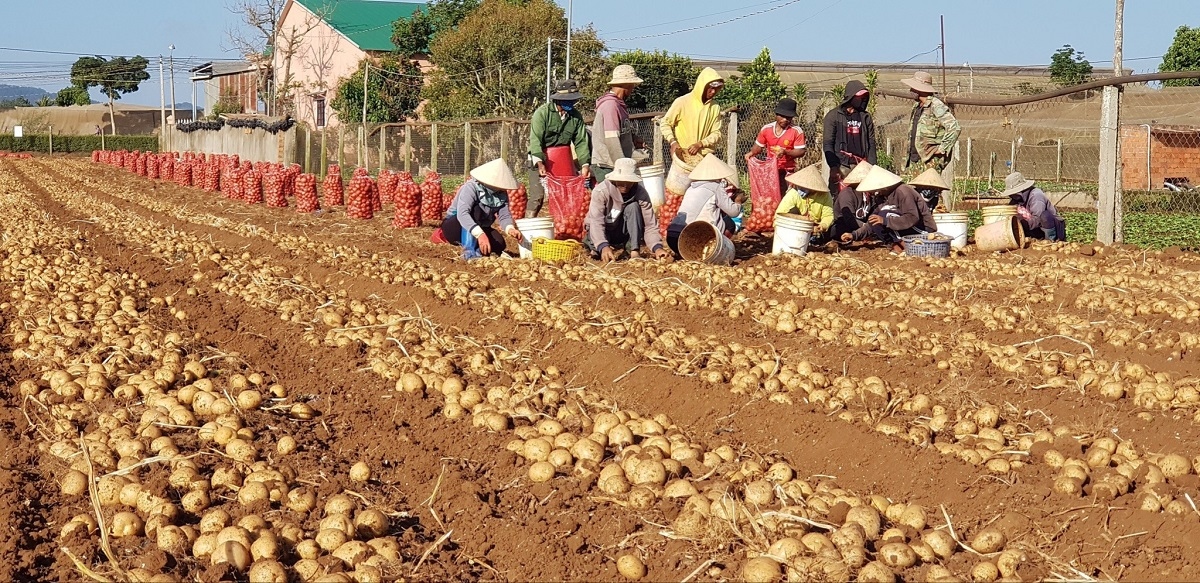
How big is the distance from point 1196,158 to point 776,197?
17.2 metres

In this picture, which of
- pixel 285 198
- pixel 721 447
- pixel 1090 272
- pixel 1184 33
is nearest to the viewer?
pixel 721 447

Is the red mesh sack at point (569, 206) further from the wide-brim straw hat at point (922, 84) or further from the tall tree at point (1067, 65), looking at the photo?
the tall tree at point (1067, 65)

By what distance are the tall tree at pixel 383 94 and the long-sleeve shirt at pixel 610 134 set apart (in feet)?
79.1

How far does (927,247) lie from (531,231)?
10.3 ft

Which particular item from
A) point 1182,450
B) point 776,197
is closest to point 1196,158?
point 776,197

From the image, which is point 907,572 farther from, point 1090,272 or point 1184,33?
point 1184,33

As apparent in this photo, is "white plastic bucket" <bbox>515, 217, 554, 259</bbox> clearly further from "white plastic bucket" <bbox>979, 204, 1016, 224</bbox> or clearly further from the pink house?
the pink house

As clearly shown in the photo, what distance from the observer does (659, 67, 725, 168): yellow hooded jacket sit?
9672mm

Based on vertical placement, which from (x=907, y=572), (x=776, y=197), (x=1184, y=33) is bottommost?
(x=907, y=572)

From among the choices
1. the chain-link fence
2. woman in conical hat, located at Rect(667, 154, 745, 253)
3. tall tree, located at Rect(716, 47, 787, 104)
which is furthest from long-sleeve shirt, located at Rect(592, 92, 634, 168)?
tall tree, located at Rect(716, 47, 787, 104)

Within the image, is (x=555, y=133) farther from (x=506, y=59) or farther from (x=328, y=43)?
(x=328, y=43)

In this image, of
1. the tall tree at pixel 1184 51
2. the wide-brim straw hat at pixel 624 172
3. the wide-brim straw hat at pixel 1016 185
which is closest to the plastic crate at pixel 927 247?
the wide-brim straw hat at pixel 1016 185

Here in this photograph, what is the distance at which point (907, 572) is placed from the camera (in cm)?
290

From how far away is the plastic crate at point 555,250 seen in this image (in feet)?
26.1
